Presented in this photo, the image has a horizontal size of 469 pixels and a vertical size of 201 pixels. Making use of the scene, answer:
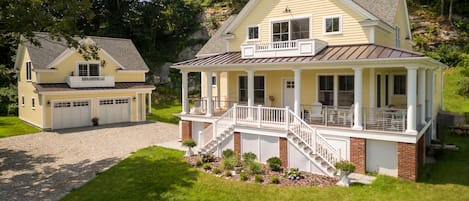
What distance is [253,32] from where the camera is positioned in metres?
19.9

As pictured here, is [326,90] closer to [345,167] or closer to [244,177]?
[345,167]

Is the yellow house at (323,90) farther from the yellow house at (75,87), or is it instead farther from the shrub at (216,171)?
the yellow house at (75,87)

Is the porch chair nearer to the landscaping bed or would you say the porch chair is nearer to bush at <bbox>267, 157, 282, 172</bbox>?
bush at <bbox>267, 157, 282, 172</bbox>

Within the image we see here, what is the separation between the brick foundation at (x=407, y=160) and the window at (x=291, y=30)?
Result: 756 cm

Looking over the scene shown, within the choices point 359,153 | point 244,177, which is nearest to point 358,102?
point 359,153

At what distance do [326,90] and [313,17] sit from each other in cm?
379

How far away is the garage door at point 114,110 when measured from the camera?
29.1 metres

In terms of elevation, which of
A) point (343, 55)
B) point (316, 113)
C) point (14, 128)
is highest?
point (343, 55)

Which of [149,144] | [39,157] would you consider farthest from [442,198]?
[39,157]

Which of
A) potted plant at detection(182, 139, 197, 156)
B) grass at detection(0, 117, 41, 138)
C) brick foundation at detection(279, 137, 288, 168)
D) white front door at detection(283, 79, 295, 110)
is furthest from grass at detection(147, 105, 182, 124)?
brick foundation at detection(279, 137, 288, 168)

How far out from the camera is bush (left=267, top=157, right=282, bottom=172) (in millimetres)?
14852

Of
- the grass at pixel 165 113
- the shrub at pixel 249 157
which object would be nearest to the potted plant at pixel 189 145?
the shrub at pixel 249 157

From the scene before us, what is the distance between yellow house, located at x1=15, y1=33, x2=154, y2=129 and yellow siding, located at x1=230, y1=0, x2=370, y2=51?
12.8 metres

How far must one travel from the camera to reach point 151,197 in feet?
40.6
